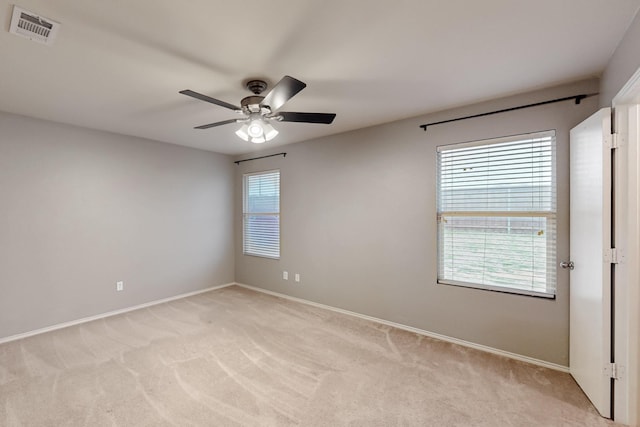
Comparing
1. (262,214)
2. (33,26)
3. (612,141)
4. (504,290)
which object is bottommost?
(504,290)

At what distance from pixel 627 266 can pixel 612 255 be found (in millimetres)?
98

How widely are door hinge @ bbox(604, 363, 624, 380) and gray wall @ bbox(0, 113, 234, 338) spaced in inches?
199

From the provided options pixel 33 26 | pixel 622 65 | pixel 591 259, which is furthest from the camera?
pixel 591 259

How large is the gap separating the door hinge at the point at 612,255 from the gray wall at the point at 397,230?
0.57 m

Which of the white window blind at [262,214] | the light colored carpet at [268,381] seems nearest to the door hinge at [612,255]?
the light colored carpet at [268,381]

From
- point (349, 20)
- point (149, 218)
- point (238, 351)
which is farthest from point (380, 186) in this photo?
point (149, 218)

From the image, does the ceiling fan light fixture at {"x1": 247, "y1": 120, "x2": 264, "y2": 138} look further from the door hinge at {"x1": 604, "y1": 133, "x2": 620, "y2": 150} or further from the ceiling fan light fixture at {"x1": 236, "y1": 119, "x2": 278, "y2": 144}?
the door hinge at {"x1": 604, "y1": 133, "x2": 620, "y2": 150}

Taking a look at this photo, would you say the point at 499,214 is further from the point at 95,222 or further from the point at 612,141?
the point at 95,222

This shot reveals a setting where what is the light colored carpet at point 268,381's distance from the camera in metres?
1.96

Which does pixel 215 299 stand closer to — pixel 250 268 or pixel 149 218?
pixel 250 268

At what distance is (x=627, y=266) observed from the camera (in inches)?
72.5

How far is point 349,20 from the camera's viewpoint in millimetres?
1650

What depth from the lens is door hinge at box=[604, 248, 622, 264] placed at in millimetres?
1893

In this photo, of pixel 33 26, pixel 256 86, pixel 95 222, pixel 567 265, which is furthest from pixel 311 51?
pixel 95 222
